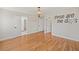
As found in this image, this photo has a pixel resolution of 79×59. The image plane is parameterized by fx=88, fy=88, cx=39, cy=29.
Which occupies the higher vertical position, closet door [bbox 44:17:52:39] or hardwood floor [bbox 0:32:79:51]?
closet door [bbox 44:17:52:39]

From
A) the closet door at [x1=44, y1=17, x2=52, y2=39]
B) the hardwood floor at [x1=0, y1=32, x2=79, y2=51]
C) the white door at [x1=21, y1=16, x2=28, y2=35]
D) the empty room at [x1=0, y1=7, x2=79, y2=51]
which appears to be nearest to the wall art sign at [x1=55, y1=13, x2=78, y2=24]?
the empty room at [x1=0, y1=7, x2=79, y2=51]

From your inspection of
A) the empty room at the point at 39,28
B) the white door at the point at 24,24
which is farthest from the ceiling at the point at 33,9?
the white door at the point at 24,24

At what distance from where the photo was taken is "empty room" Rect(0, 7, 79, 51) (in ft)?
3.49

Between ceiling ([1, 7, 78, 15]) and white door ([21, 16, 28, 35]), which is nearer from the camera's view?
ceiling ([1, 7, 78, 15])

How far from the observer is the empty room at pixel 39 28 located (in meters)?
1.06

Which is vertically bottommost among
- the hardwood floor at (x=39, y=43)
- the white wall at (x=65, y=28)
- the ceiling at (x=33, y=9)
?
the hardwood floor at (x=39, y=43)

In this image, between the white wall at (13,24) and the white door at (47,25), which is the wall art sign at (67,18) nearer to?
the white door at (47,25)

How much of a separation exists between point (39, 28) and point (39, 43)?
8.1 inches

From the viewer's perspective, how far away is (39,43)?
1.13 meters

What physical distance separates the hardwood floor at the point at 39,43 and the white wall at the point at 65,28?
0.07m

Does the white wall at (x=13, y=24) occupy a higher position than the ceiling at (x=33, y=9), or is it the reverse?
the ceiling at (x=33, y=9)

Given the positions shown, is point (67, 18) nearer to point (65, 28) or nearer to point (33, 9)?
point (65, 28)

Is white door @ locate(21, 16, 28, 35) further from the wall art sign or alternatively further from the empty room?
the wall art sign
